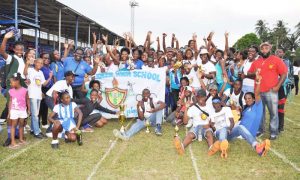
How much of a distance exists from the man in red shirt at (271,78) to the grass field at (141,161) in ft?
2.18

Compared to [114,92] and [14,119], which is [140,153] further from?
[114,92]

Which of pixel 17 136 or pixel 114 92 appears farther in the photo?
pixel 114 92

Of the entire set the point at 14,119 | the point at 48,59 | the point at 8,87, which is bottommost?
the point at 14,119

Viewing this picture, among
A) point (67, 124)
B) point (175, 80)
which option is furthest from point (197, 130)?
point (67, 124)

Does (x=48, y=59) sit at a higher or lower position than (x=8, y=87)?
higher

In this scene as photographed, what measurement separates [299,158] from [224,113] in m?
1.76

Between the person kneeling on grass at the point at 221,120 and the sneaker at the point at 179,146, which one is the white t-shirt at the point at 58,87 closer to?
the sneaker at the point at 179,146

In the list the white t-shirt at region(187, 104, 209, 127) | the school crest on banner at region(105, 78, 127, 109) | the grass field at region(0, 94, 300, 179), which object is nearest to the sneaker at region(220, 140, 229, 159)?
the grass field at region(0, 94, 300, 179)

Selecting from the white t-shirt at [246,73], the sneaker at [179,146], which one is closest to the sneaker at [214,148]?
the sneaker at [179,146]

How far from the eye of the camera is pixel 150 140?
8.07 metres

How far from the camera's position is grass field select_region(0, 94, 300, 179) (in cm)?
560

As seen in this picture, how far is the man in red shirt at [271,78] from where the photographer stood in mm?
8164

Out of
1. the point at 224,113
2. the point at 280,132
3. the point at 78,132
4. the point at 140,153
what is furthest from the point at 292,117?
the point at 78,132

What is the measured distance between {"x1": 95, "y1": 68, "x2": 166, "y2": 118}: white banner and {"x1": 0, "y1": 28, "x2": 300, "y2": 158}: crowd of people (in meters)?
0.20
